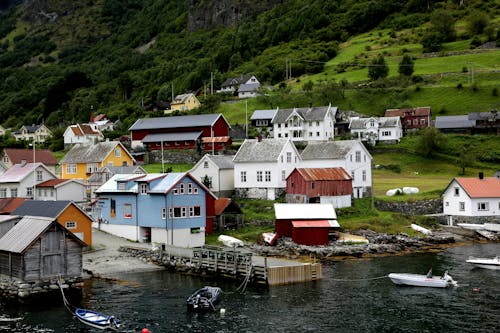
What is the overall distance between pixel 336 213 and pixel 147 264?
2508 centimetres

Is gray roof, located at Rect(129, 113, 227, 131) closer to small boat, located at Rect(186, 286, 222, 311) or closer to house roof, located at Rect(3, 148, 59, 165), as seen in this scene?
house roof, located at Rect(3, 148, 59, 165)

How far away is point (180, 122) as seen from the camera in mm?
111125

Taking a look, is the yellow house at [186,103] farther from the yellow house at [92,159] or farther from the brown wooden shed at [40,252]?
the brown wooden shed at [40,252]

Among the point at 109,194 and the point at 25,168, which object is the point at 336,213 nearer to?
the point at 109,194

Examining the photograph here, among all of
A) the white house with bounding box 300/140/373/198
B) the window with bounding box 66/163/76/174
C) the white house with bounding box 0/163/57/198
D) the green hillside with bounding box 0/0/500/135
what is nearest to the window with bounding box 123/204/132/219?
the white house with bounding box 0/163/57/198

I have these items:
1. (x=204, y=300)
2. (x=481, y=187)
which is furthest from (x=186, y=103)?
(x=204, y=300)

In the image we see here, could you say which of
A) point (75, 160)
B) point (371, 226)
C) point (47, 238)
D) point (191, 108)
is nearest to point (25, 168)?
point (75, 160)

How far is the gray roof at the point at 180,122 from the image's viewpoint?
108481 mm

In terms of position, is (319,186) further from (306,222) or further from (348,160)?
(306,222)

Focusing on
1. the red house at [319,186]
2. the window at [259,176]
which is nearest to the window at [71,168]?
the window at [259,176]

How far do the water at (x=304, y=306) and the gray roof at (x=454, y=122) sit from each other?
63.8 meters

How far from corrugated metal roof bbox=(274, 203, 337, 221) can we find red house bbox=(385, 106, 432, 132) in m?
55.8

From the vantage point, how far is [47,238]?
1806 inches

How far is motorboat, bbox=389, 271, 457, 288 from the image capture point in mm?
48969
